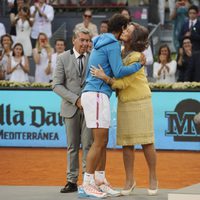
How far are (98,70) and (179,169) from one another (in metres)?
4.65

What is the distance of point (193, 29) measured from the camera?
65.7 feet

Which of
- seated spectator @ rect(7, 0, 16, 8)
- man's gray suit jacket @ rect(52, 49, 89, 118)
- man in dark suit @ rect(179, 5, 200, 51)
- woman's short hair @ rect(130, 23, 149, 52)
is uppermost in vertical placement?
seated spectator @ rect(7, 0, 16, 8)

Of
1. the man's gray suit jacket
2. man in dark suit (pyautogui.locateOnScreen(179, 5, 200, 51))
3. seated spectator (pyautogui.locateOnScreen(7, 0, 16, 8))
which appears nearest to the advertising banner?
man in dark suit (pyautogui.locateOnScreen(179, 5, 200, 51))

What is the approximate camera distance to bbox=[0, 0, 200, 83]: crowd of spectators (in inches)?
731

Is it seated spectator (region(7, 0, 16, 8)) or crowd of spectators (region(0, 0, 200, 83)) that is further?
seated spectator (region(7, 0, 16, 8))

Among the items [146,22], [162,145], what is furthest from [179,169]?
[146,22]

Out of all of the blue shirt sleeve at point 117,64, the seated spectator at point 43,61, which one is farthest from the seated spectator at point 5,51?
the blue shirt sleeve at point 117,64

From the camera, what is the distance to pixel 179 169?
1434cm

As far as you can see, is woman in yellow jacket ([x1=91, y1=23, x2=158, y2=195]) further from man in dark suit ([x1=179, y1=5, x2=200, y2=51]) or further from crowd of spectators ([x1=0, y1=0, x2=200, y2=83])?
man in dark suit ([x1=179, y1=5, x2=200, y2=51])

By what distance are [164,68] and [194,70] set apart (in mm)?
618

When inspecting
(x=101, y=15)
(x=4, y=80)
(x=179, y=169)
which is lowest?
(x=179, y=169)

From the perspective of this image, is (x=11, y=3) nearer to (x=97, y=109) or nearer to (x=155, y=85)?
(x=155, y=85)

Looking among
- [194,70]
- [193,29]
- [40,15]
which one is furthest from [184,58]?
[40,15]

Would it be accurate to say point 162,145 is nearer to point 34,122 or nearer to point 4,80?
point 34,122
